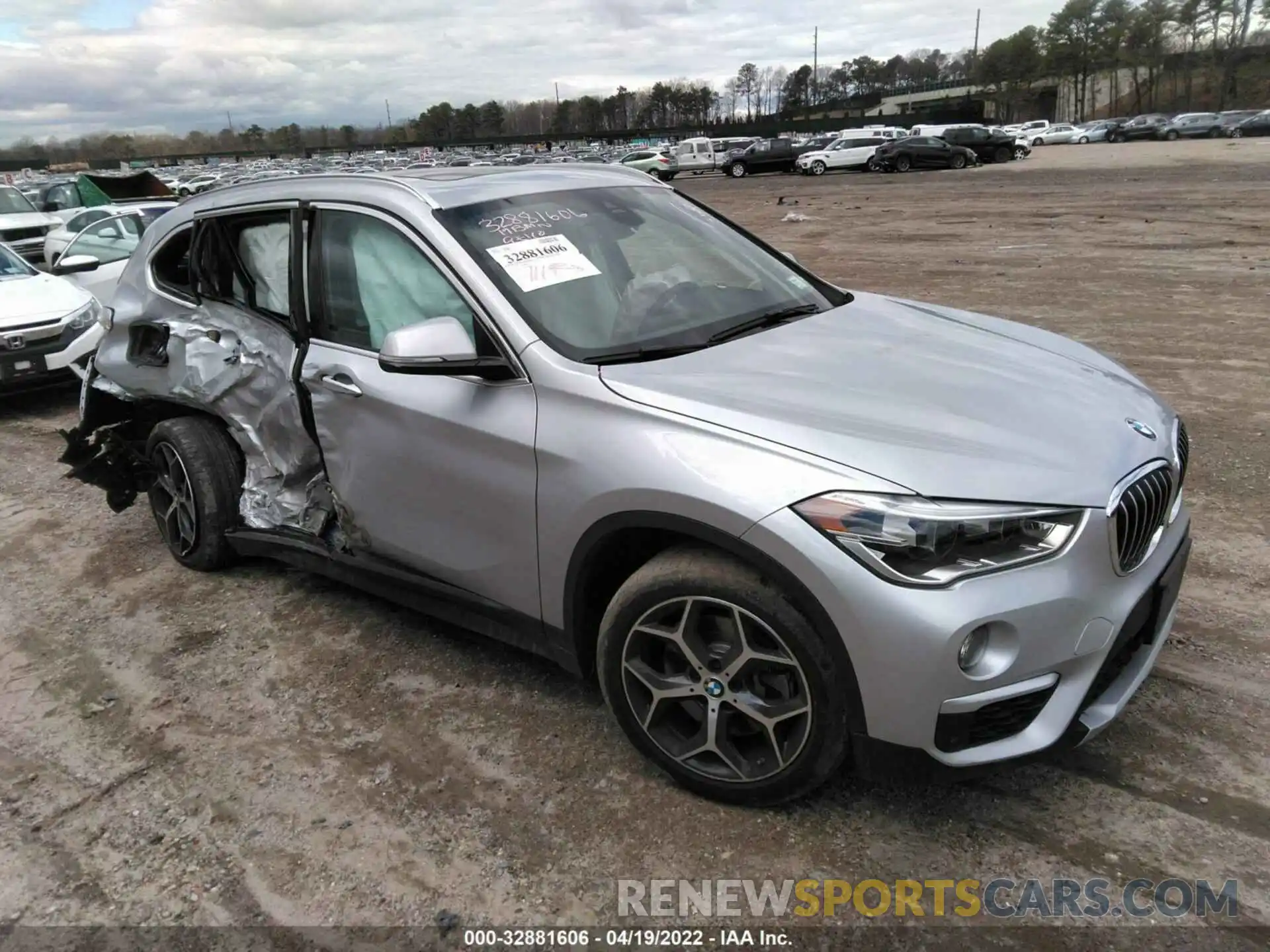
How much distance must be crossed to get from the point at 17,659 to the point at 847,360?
3.74 metres

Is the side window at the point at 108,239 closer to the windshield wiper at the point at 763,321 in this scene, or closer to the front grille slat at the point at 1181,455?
the windshield wiper at the point at 763,321

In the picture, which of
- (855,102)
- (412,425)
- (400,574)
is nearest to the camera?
(412,425)

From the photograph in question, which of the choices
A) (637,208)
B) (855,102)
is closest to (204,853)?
(637,208)

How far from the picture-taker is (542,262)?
313 centimetres

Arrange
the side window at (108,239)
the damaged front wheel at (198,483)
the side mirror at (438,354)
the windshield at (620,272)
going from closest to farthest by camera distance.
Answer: the side mirror at (438,354)
the windshield at (620,272)
the damaged front wheel at (198,483)
the side window at (108,239)

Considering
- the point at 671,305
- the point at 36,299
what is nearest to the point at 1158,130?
the point at 36,299

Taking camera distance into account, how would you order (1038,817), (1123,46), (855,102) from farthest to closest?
(855,102) < (1123,46) < (1038,817)

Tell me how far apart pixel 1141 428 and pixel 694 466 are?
1405 millimetres

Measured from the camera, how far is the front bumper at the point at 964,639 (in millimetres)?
2162

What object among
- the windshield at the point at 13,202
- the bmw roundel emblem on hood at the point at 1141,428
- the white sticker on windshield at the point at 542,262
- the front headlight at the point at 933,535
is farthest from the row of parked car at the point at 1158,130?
the front headlight at the point at 933,535

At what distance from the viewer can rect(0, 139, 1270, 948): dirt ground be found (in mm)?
2486

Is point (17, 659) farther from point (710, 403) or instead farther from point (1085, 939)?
point (1085, 939)

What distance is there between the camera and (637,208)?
146 inches

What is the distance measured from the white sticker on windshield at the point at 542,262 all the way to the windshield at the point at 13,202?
1675 centimetres
